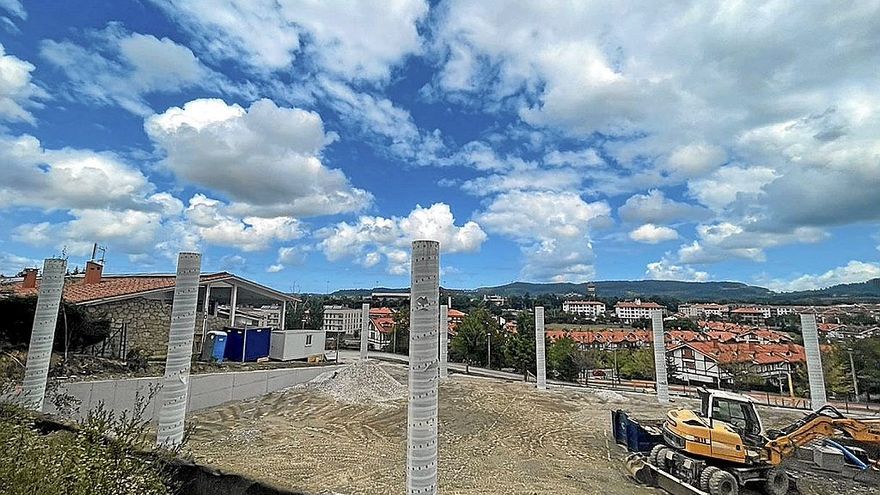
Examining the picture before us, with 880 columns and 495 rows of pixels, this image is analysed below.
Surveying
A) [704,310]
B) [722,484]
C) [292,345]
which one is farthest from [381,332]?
[704,310]

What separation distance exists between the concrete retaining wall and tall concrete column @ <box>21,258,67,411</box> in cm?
92

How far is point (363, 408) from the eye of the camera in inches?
511

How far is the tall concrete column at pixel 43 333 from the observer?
7.32 m

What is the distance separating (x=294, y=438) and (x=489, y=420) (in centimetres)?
499

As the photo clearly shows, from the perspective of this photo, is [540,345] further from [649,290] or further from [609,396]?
[649,290]

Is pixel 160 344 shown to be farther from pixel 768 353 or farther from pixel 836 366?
pixel 768 353

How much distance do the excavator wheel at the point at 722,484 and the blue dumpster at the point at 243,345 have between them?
14.0m

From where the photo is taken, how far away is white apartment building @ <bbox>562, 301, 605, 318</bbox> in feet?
295

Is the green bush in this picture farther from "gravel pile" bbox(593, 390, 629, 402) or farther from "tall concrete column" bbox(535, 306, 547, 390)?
"gravel pile" bbox(593, 390, 629, 402)

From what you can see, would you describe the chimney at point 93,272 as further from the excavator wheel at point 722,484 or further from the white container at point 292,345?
the excavator wheel at point 722,484

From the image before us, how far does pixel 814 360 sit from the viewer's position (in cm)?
1296

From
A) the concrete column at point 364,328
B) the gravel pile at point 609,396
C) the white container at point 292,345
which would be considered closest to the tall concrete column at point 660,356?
the gravel pile at point 609,396

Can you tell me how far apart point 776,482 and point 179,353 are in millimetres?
9263

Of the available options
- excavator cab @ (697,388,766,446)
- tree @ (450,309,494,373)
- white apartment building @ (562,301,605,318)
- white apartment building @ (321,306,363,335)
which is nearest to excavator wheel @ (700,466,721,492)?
excavator cab @ (697,388,766,446)
